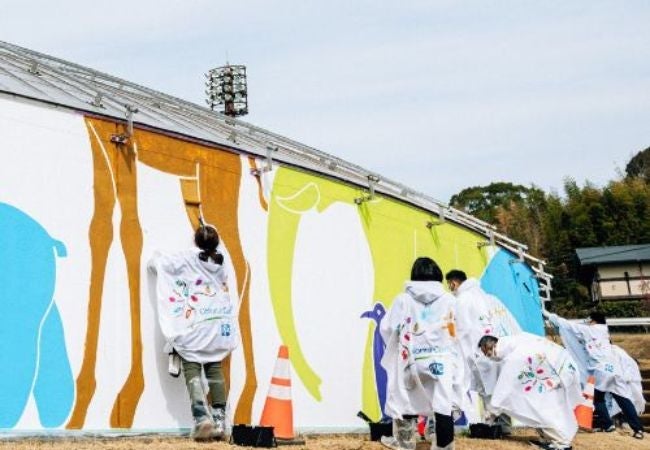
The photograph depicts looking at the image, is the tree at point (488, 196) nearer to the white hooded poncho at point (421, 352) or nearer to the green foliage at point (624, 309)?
the green foliage at point (624, 309)

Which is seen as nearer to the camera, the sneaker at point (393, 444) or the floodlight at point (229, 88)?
the sneaker at point (393, 444)

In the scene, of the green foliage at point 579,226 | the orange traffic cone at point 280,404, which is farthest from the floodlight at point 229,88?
the orange traffic cone at point 280,404

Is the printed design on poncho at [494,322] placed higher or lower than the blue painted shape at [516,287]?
lower

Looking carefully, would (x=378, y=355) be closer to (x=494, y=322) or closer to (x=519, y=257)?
(x=494, y=322)

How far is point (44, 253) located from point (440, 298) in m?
3.31

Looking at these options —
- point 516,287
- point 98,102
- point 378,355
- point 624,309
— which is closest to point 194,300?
point 98,102

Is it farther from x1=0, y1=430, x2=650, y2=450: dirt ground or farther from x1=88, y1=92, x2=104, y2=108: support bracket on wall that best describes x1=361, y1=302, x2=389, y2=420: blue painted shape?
x1=88, y1=92, x2=104, y2=108: support bracket on wall

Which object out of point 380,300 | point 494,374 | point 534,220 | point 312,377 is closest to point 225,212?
point 312,377

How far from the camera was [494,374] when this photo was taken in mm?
9344

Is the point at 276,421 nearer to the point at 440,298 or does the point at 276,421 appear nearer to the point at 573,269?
the point at 440,298

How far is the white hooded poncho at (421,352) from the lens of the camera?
716 centimetres

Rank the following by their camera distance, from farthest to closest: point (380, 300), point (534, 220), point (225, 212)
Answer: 1. point (534, 220)
2. point (380, 300)
3. point (225, 212)

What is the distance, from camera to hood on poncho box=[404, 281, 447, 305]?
7.37m

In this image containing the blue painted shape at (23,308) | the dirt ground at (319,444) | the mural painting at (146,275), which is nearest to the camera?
the dirt ground at (319,444)
